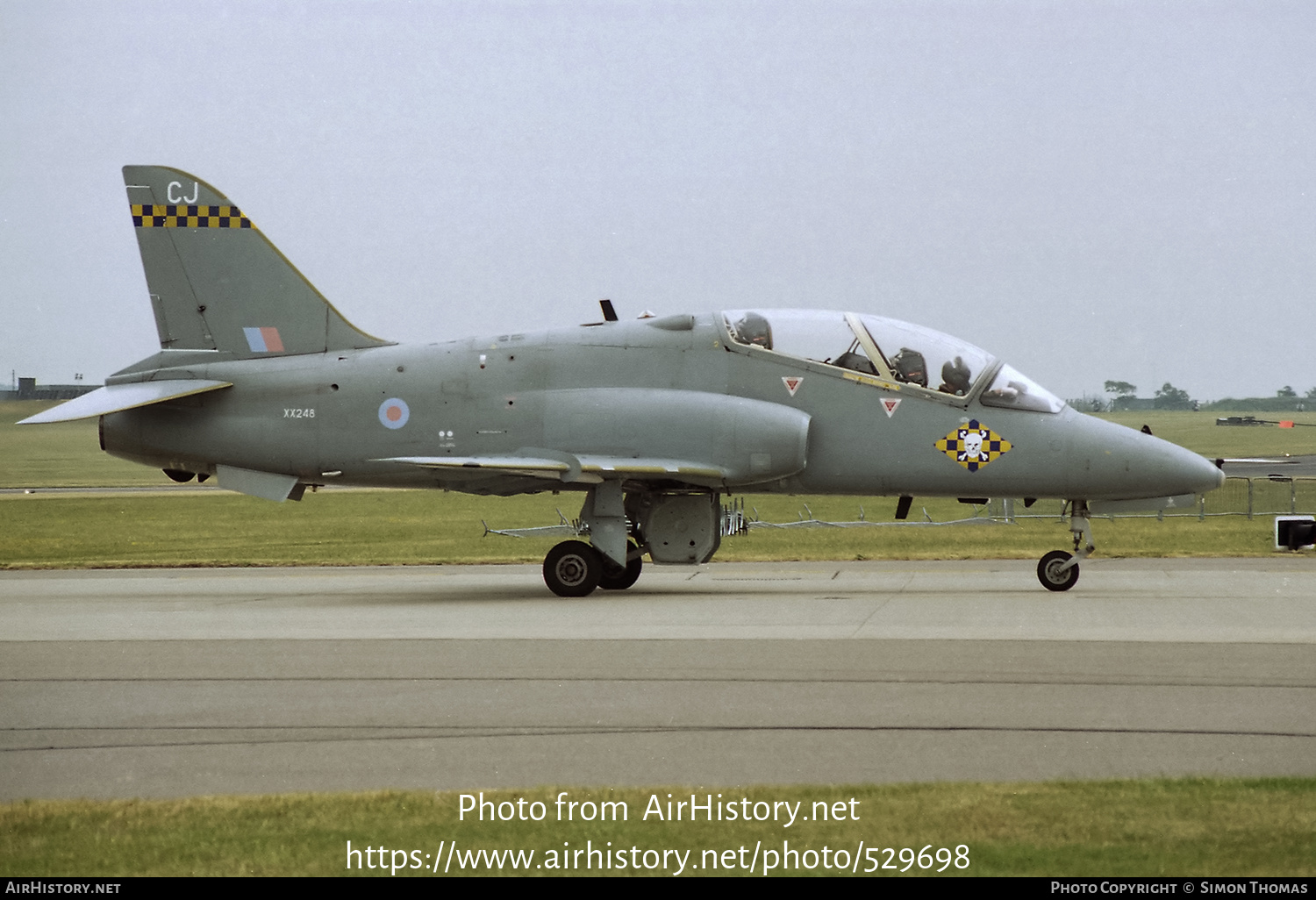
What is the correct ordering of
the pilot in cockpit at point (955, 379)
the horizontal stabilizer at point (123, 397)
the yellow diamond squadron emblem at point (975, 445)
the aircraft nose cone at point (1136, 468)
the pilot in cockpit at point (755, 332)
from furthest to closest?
the horizontal stabilizer at point (123, 397) < the pilot in cockpit at point (755, 332) < the pilot in cockpit at point (955, 379) < the yellow diamond squadron emblem at point (975, 445) < the aircraft nose cone at point (1136, 468)

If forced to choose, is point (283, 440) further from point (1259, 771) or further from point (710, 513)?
point (1259, 771)

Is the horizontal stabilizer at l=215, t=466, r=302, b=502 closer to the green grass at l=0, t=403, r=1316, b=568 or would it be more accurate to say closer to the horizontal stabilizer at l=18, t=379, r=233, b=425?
the horizontal stabilizer at l=18, t=379, r=233, b=425

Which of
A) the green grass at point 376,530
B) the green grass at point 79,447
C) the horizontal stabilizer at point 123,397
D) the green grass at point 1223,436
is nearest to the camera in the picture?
the horizontal stabilizer at point 123,397

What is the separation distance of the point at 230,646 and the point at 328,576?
328 inches

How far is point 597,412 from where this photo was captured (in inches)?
680

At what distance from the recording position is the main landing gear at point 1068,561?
55.2 feet

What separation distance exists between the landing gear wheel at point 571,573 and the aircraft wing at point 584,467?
900 millimetres

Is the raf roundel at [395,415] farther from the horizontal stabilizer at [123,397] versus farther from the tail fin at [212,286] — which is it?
the horizontal stabilizer at [123,397]

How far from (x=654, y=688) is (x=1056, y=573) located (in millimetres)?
8410

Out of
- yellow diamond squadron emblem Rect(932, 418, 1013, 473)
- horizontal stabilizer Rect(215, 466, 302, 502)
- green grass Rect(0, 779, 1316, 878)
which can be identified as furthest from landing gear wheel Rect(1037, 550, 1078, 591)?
green grass Rect(0, 779, 1316, 878)

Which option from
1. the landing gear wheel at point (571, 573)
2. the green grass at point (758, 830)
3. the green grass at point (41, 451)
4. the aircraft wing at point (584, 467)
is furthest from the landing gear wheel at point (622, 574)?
the green grass at point (41, 451)

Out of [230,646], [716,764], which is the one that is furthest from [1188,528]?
[716,764]

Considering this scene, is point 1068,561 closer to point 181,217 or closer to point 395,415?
point 395,415

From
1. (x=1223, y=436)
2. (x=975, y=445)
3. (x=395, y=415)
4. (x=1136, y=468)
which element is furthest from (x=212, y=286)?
(x=1223, y=436)
